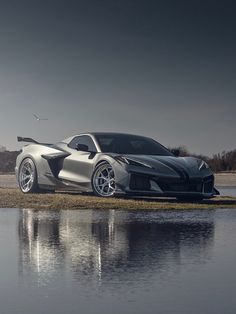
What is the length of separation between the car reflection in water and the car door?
3082 millimetres

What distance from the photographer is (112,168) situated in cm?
1201

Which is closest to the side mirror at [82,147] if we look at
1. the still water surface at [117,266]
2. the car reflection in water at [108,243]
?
the car reflection in water at [108,243]

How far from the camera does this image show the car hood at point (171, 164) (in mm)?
11656

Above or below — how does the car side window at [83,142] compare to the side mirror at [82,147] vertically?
above

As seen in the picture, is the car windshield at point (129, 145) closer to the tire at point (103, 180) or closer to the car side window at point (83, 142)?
the car side window at point (83, 142)

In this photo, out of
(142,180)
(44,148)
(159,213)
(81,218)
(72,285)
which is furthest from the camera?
(44,148)

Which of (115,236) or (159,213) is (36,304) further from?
(159,213)

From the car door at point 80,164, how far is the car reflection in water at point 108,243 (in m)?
3.08

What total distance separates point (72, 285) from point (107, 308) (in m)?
0.64

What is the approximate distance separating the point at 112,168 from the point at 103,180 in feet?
1.44

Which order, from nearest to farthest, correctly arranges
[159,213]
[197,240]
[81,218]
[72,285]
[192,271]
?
[72,285] < [192,271] < [197,240] < [81,218] < [159,213]

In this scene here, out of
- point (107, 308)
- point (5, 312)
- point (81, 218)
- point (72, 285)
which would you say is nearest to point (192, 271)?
point (72, 285)

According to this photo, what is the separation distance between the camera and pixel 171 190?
11.6m

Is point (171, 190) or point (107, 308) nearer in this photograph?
point (107, 308)
